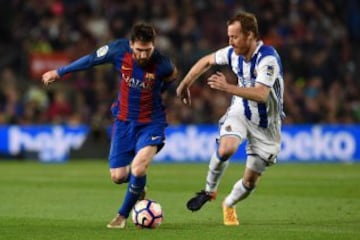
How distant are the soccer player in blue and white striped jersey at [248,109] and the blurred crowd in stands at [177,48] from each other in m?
13.4

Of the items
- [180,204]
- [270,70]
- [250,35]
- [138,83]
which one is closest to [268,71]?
[270,70]

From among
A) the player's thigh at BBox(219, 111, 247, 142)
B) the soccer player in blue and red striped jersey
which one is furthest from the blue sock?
the player's thigh at BBox(219, 111, 247, 142)

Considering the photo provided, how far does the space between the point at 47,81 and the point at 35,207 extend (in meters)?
2.64

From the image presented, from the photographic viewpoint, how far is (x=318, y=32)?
87.7 feet

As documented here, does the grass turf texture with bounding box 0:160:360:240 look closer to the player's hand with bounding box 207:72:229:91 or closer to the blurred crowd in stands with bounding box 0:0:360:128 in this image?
the player's hand with bounding box 207:72:229:91

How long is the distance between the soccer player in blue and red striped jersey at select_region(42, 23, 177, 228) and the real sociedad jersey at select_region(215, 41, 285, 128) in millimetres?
681

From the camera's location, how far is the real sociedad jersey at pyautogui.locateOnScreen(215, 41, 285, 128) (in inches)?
410

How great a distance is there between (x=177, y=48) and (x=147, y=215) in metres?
16.1

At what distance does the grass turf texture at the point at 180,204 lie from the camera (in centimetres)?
976

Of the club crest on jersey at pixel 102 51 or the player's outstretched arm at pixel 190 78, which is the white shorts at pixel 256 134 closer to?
the player's outstretched arm at pixel 190 78

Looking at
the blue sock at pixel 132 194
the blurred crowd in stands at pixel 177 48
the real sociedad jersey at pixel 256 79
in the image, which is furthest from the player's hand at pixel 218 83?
the blurred crowd in stands at pixel 177 48

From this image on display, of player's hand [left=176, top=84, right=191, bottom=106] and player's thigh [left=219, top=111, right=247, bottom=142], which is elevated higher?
player's hand [left=176, top=84, right=191, bottom=106]

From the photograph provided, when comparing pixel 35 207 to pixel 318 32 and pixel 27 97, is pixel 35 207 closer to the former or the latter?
pixel 27 97

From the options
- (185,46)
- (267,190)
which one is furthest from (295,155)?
(267,190)
